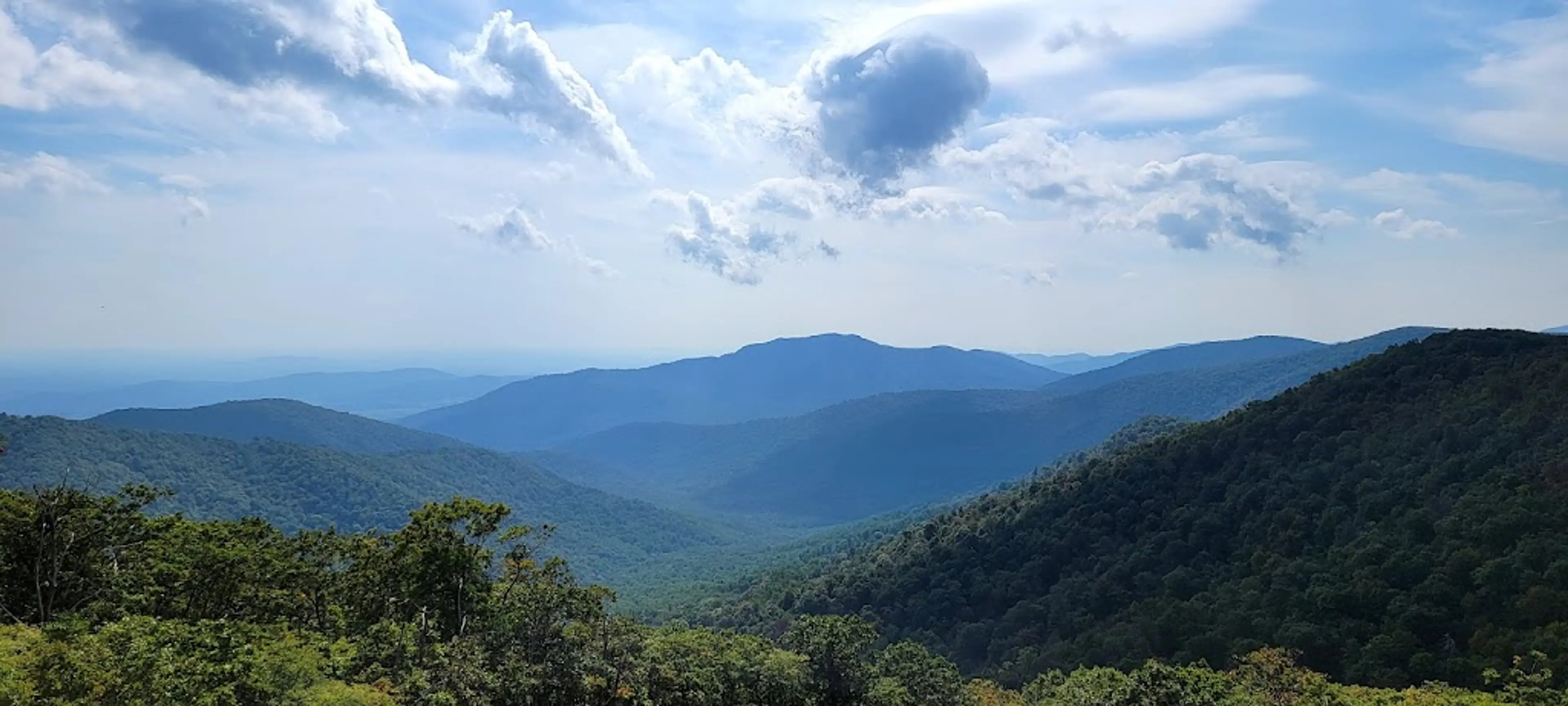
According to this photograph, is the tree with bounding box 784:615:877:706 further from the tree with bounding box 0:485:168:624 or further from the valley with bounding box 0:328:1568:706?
the tree with bounding box 0:485:168:624

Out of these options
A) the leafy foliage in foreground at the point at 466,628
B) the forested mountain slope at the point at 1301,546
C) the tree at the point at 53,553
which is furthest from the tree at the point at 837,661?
the forested mountain slope at the point at 1301,546

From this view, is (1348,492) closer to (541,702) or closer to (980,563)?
(980,563)

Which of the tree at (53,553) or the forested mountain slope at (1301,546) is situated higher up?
the tree at (53,553)

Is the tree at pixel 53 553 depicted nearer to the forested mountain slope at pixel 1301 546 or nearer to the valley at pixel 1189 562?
the valley at pixel 1189 562

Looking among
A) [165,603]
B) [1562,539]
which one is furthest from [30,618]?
[1562,539]

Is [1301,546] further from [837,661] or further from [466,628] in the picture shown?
[466,628]

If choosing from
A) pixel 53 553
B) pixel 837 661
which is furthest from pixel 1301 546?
pixel 53 553
